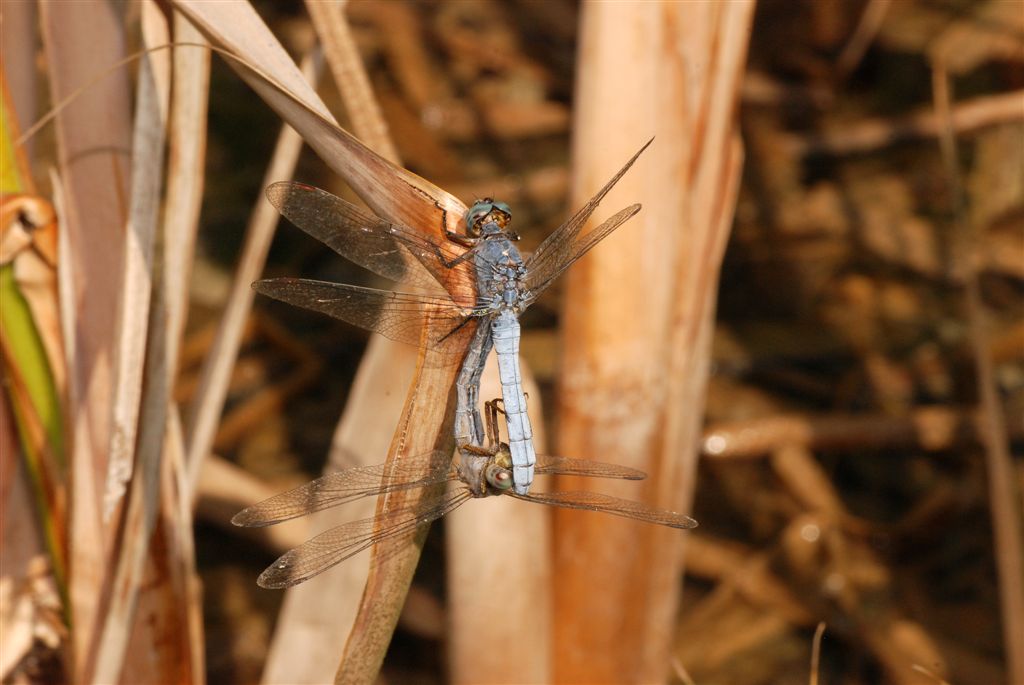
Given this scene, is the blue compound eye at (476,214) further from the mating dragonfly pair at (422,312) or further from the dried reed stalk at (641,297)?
the dried reed stalk at (641,297)

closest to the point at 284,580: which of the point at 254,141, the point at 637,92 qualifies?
the point at 637,92

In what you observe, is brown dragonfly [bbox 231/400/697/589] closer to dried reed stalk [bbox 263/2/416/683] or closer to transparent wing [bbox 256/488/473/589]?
transparent wing [bbox 256/488/473/589]

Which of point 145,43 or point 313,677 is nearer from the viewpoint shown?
point 145,43

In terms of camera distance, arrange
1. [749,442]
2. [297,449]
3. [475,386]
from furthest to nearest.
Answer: [297,449], [749,442], [475,386]

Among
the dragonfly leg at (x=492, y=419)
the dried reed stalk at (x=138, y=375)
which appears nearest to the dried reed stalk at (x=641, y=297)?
the dragonfly leg at (x=492, y=419)

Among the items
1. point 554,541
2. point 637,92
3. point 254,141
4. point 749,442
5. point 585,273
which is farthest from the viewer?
point 254,141

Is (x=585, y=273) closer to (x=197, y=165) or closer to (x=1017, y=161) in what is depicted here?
(x=197, y=165)
